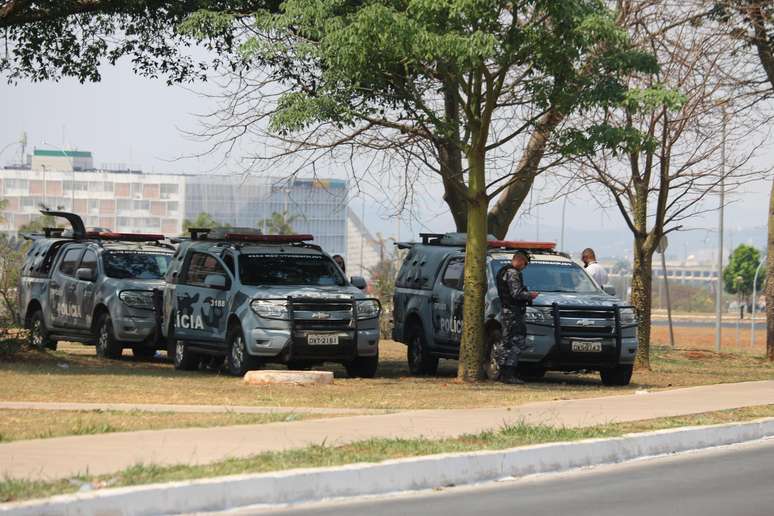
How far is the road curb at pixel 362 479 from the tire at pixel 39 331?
16.1m

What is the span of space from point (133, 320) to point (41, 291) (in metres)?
3.75

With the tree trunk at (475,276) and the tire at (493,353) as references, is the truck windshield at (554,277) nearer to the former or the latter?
the tire at (493,353)

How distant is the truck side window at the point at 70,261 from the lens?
2650cm

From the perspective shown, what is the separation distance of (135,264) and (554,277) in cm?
788

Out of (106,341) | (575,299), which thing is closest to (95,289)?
(106,341)

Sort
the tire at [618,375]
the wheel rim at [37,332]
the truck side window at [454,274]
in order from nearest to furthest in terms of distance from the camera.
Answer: the tire at [618,375], the truck side window at [454,274], the wheel rim at [37,332]

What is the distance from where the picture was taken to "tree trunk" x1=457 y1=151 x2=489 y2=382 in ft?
66.5

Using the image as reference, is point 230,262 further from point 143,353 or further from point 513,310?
point 143,353

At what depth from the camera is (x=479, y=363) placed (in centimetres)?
2048

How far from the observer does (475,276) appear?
66.4ft

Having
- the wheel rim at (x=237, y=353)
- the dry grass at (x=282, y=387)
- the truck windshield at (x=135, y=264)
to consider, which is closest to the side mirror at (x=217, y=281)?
the wheel rim at (x=237, y=353)

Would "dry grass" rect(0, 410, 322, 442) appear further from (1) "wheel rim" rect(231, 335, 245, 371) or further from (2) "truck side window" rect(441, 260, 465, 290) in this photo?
(2) "truck side window" rect(441, 260, 465, 290)

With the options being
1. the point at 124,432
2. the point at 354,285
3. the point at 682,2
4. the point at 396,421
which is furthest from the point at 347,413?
the point at 682,2

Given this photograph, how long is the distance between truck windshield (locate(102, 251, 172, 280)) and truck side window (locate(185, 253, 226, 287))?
9.82 ft
